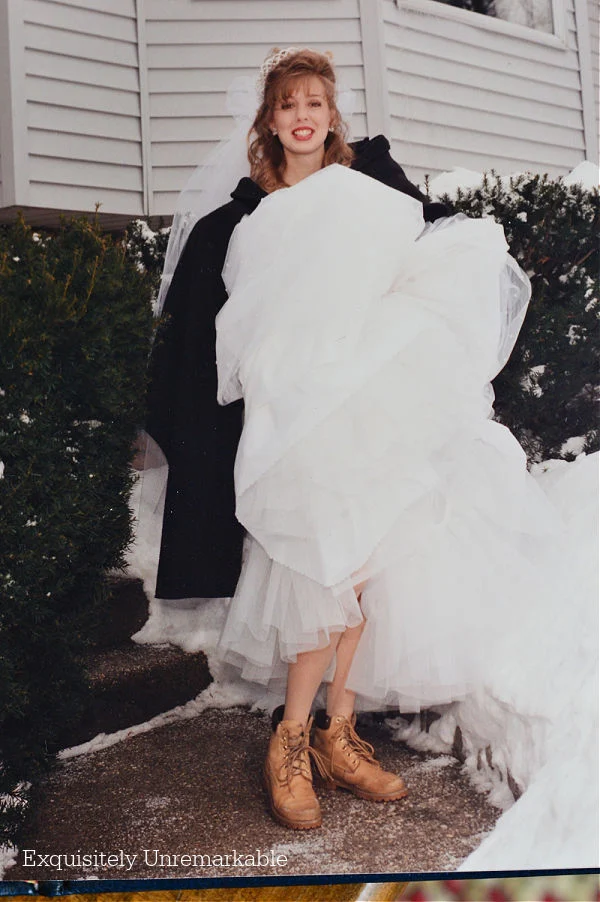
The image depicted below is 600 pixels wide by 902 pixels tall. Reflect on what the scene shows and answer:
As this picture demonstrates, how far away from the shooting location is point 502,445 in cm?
188

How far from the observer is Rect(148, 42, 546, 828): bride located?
5.49ft

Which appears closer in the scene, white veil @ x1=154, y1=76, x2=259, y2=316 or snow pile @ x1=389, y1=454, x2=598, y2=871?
snow pile @ x1=389, y1=454, x2=598, y2=871

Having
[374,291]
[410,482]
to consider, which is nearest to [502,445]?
[410,482]

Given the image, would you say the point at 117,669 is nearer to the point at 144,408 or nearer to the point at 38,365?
the point at 144,408

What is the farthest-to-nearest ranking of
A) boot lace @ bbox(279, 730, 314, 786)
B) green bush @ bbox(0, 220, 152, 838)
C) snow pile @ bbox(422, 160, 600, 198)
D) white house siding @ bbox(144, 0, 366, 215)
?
snow pile @ bbox(422, 160, 600, 198) → white house siding @ bbox(144, 0, 366, 215) → boot lace @ bbox(279, 730, 314, 786) → green bush @ bbox(0, 220, 152, 838)

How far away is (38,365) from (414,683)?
3.33ft

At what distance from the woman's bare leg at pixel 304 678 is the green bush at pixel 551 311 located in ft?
2.61

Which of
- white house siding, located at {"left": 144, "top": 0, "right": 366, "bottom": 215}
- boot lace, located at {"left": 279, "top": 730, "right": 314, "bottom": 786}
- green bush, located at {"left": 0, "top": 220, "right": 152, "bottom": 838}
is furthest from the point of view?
white house siding, located at {"left": 144, "top": 0, "right": 366, "bottom": 215}

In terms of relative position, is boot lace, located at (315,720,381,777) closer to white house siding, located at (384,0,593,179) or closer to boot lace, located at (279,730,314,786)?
boot lace, located at (279,730,314,786)

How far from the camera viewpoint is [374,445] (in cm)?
168

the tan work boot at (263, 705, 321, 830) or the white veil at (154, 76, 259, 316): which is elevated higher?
the white veil at (154, 76, 259, 316)

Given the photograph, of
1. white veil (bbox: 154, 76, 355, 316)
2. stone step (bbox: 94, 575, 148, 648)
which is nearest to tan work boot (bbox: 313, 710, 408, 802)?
stone step (bbox: 94, 575, 148, 648)

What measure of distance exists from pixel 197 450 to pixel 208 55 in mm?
940

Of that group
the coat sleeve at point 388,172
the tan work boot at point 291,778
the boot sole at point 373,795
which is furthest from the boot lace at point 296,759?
the coat sleeve at point 388,172
